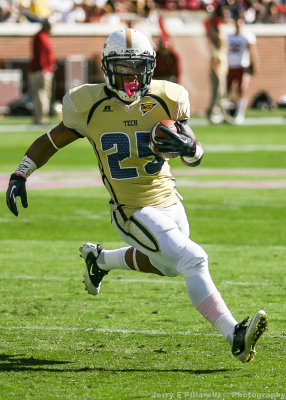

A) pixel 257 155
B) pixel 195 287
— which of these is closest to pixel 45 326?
pixel 195 287

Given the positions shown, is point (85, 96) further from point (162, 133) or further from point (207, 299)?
point (207, 299)

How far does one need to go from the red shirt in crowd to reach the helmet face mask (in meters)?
14.7

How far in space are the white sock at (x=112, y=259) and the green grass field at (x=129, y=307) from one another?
281mm

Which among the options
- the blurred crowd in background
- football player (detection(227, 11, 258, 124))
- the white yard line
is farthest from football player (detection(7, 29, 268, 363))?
the blurred crowd in background

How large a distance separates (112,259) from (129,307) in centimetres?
41

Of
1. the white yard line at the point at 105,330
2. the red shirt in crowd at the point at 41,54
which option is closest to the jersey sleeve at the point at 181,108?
the white yard line at the point at 105,330

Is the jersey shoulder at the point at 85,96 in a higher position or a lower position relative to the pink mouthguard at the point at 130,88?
lower

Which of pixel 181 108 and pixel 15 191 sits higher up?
pixel 181 108

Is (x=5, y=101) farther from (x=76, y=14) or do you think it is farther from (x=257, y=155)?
(x=257, y=155)

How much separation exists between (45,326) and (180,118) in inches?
52.9

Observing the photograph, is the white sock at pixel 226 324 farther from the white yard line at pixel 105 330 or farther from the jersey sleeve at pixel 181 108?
the jersey sleeve at pixel 181 108

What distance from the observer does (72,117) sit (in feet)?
17.2

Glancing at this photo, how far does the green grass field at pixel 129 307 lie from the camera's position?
14.4 ft

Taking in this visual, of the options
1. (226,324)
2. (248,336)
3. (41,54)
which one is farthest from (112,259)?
(41,54)
